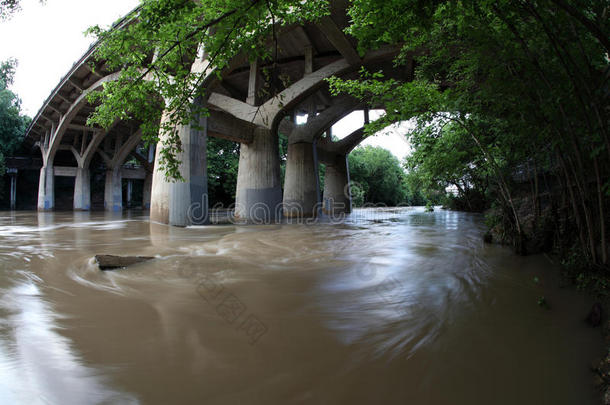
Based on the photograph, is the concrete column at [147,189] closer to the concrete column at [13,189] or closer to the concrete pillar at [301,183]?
the concrete column at [13,189]

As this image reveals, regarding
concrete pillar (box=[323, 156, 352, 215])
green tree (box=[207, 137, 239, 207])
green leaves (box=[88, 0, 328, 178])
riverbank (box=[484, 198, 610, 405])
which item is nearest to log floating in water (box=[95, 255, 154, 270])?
green leaves (box=[88, 0, 328, 178])

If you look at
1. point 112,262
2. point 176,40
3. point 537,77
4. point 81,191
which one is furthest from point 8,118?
point 537,77

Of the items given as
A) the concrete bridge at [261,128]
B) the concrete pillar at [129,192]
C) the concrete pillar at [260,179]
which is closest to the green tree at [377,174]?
the concrete bridge at [261,128]

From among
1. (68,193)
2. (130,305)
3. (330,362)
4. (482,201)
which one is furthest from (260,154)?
(68,193)

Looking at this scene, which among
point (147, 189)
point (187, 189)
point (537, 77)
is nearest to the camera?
Answer: point (537, 77)

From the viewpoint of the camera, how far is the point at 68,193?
37.6 m

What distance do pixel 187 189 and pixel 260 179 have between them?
13.9 ft

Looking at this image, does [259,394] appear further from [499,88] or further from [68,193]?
Answer: [68,193]

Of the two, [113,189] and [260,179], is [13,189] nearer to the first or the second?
[113,189]

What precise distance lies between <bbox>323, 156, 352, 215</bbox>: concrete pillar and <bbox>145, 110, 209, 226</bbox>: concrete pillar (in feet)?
43.4

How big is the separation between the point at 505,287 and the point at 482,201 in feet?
68.5

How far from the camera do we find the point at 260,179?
15.0 m

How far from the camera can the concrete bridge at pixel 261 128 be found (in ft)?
38.8

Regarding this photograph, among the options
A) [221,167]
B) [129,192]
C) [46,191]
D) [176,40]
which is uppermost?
[221,167]
